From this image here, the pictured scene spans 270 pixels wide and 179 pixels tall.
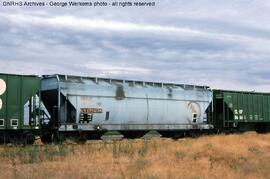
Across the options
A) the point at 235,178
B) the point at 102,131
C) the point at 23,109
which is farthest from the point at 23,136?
the point at 235,178

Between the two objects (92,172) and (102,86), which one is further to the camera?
(102,86)

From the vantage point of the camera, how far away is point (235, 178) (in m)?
13.0

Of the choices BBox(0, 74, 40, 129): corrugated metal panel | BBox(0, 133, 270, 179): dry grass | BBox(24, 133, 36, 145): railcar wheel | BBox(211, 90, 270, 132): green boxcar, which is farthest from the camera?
BBox(211, 90, 270, 132): green boxcar

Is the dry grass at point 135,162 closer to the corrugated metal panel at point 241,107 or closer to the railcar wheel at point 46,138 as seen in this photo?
the railcar wheel at point 46,138

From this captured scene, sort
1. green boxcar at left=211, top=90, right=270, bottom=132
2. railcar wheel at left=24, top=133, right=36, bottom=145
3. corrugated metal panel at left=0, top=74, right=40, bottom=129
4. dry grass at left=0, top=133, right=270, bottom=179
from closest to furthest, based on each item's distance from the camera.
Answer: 1. dry grass at left=0, top=133, right=270, bottom=179
2. corrugated metal panel at left=0, top=74, right=40, bottom=129
3. railcar wheel at left=24, top=133, right=36, bottom=145
4. green boxcar at left=211, top=90, right=270, bottom=132

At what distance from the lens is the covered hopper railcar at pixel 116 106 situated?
22766 millimetres

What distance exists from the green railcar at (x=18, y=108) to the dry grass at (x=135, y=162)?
10.6 feet

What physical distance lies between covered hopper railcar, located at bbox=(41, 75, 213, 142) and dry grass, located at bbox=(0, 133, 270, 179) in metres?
4.38

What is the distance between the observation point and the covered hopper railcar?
22766 millimetres

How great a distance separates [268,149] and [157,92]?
25.3ft

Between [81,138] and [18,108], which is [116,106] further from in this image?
[18,108]

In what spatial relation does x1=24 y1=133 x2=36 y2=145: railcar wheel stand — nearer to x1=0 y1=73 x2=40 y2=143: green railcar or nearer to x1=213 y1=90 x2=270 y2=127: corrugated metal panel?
x1=0 y1=73 x2=40 y2=143: green railcar

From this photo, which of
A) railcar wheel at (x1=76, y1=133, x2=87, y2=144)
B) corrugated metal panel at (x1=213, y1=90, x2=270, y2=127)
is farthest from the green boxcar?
railcar wheel at (x1=76, y1=133, x2=87, y2=144)

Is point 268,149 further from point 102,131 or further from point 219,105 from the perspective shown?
point 219,105
